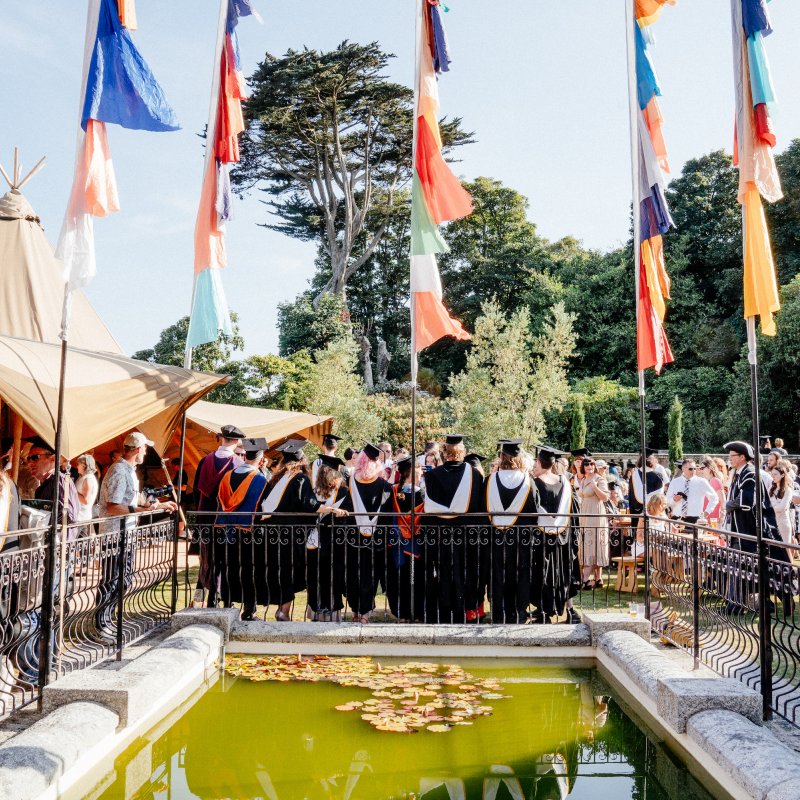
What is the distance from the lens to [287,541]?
8633 millimetres

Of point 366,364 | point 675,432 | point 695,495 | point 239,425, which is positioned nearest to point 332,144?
point 366,364

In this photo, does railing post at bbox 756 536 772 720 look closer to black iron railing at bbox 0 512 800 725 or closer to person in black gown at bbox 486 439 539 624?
black iron railing at bbox 0 512 800 725

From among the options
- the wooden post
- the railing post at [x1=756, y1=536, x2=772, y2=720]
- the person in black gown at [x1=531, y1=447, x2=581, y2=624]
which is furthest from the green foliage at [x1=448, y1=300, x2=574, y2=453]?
the railing post at [x1=756, y1=536, x2=772, y2=720]

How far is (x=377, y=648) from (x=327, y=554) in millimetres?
1423

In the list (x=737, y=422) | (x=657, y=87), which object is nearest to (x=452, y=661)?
(x=657, y=87)

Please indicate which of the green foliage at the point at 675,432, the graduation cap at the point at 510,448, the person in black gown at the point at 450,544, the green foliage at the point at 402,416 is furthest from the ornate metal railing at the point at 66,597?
the green foliage at the point at 675,432

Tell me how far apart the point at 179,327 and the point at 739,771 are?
3230 centimetres

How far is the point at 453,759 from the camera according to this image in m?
5.39

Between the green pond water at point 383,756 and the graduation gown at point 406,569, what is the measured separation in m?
1.87

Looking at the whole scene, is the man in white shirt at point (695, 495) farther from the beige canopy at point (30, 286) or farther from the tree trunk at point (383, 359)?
the tree trunk at point (383, 359)

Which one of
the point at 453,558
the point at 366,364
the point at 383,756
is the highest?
the point at 366,364

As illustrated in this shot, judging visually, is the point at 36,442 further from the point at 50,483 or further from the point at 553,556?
the point at 553,556

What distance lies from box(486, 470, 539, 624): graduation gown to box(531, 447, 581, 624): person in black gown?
16 centimetres

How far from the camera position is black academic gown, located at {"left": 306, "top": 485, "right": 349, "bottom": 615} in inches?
336
